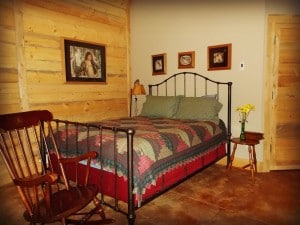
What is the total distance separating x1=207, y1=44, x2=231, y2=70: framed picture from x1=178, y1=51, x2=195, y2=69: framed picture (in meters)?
0.28

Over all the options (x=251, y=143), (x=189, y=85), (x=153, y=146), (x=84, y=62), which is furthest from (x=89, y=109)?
(x=251, y=143)

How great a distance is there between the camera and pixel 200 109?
3371 millimetres

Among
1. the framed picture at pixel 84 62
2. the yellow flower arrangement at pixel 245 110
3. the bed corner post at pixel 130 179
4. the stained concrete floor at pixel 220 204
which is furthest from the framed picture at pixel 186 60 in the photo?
the bed corner post at pixel 130 179

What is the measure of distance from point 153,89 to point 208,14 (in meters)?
1.54

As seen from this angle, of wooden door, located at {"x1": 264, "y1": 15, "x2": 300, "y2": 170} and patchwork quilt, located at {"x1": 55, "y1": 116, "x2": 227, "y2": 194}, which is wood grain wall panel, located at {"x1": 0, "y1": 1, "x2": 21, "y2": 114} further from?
wooden door, located at {"x1": 264, "y1": 15, "x2": 300, "y2": 170}

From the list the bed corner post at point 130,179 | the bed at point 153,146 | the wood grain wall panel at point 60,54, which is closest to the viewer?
the bed corner post at point 130,179

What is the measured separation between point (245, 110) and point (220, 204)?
131 cm

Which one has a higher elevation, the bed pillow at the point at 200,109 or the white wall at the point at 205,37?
the white wall at the point at 205,37

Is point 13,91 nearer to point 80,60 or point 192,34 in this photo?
point 80,60

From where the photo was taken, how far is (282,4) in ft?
10.6

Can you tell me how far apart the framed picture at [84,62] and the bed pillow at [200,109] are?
1540 mm

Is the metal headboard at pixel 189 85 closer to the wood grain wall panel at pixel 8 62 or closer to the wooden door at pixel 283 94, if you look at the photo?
Result: the wooden door at pixel 283 94

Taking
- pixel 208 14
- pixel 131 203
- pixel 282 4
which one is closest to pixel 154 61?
pixel 208 14

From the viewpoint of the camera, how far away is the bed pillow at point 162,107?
11.8ft
